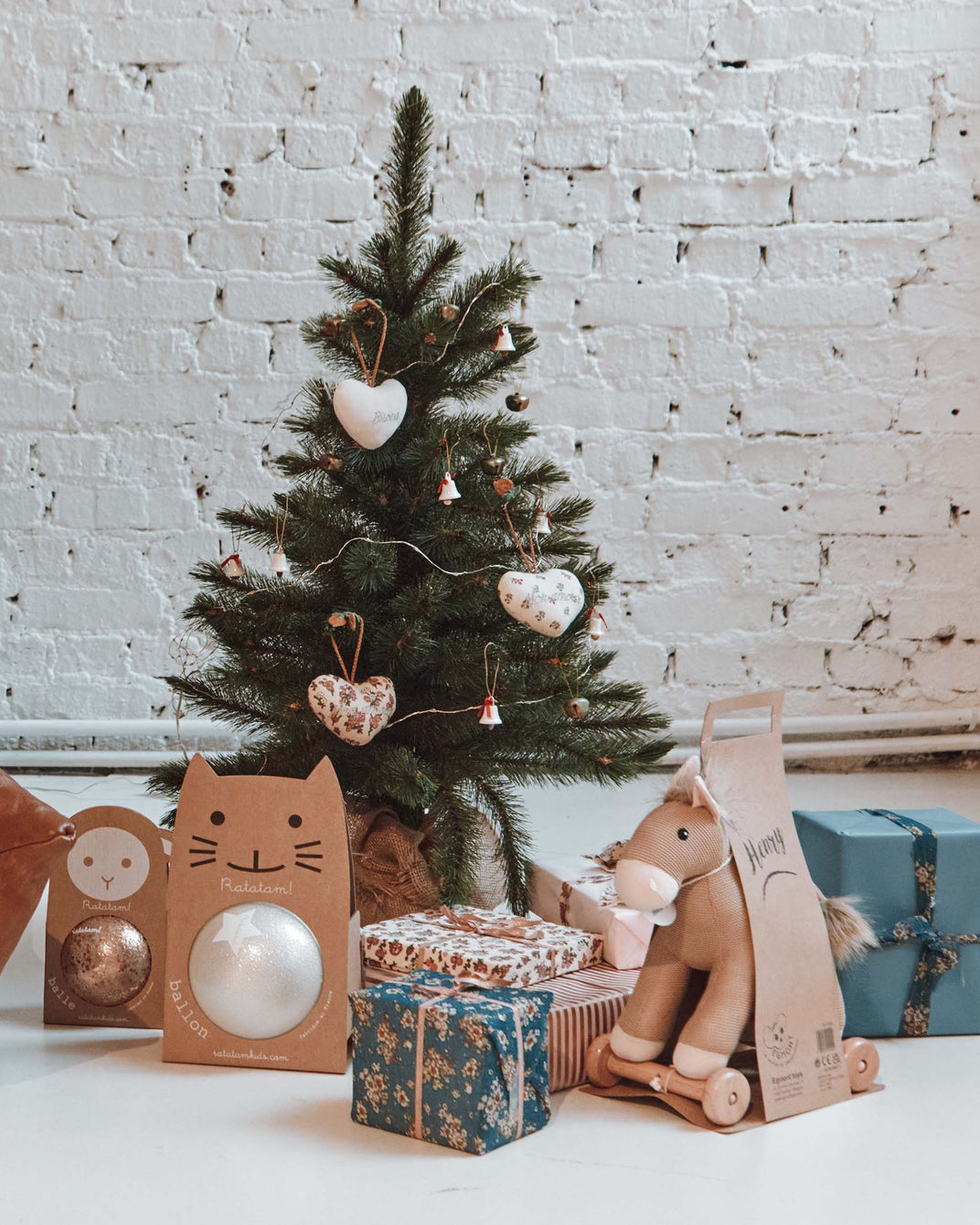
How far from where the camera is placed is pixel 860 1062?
996 millimetres

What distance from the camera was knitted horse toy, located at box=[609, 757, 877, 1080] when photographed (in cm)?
93

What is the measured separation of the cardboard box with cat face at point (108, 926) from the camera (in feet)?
3.66

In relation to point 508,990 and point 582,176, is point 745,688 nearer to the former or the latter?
point 582,176

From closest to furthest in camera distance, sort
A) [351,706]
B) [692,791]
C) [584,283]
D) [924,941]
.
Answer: [692,791]
[924,941]
[351,706]
[584,283]

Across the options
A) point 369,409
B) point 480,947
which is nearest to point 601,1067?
point 480,947

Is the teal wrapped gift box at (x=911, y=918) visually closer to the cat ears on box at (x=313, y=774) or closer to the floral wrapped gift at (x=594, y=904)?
the floral wrapped gift at (x=594, y=904)

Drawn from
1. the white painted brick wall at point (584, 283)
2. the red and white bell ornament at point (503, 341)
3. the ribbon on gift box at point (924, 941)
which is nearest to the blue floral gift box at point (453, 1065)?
the ribbon on gift box at point (924, 941)

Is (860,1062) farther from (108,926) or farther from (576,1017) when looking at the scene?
(108,926)

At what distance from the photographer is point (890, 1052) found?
108 cm

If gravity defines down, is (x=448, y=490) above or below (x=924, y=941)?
above

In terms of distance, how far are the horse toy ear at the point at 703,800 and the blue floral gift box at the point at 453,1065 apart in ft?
0.63

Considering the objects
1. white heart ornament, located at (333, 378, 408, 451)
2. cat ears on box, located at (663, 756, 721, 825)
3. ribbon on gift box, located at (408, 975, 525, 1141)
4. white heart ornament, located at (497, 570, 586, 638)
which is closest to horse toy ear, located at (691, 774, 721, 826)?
cat ears on box, located at (663, 756, 721, 825)

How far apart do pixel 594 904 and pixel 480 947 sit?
0.17m

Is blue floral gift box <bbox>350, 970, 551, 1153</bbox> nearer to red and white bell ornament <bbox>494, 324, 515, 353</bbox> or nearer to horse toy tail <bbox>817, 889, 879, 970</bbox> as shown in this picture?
horse toy tail <bbox>817, 889, 879, 970</bbox>
